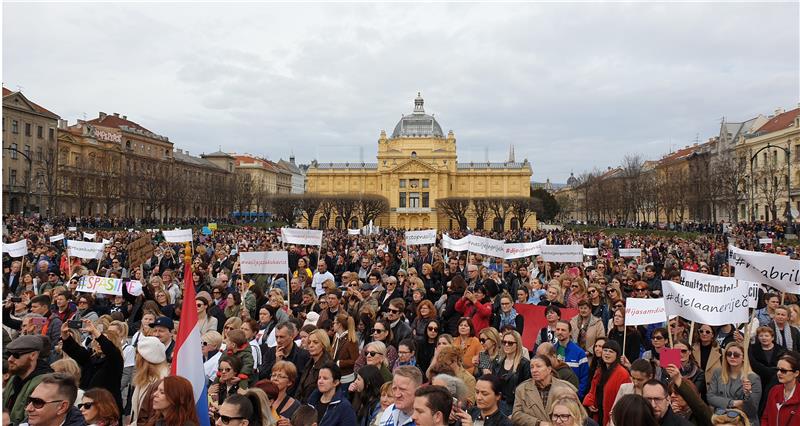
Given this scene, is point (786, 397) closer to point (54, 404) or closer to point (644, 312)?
point (644, 312)

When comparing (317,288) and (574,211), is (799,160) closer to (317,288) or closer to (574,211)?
(317,288)

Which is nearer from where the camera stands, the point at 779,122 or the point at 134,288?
the point at 134,288

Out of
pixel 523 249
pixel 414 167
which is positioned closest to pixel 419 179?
pixel 414 167

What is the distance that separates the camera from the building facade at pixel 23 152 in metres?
56.0

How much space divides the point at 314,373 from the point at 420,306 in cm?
222

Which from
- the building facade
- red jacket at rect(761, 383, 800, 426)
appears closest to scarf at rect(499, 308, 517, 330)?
red jacket at rect(761, 383, 800, 426)

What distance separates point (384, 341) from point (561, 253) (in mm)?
8527

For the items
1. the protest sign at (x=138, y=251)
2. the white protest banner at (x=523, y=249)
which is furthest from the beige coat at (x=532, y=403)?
the protest sign at (x=138, y=251)

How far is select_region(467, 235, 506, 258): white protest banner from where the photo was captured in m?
15.1

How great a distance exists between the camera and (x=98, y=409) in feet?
14.6

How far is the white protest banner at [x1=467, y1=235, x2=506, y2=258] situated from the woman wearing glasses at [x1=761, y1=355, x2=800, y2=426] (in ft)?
30.5

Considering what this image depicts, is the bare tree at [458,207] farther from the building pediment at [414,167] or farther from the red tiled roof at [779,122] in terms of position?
the red tiled roof at [779,122]

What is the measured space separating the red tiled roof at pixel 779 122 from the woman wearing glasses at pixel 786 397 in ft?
216

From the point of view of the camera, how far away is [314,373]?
625 centimetres
